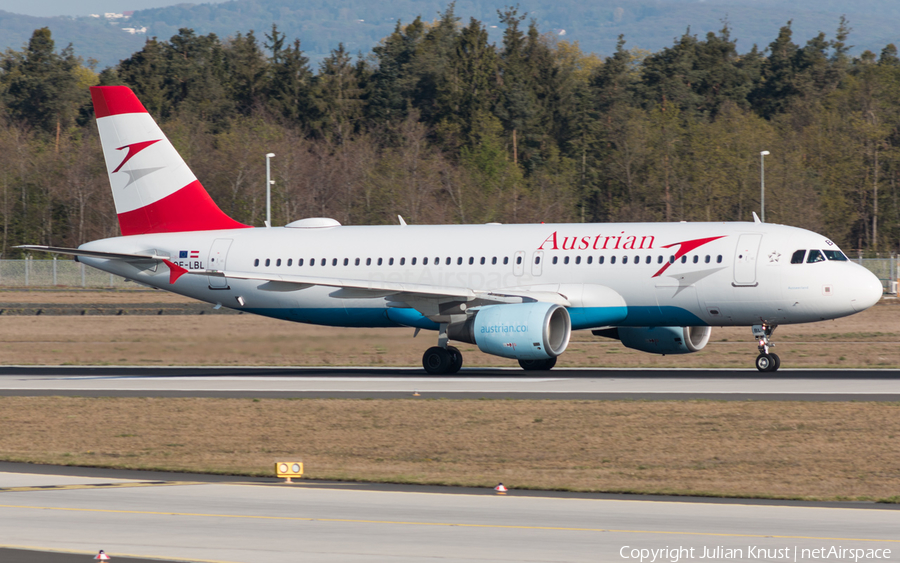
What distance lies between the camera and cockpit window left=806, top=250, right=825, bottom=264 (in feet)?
102

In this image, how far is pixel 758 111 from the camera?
11800 cm

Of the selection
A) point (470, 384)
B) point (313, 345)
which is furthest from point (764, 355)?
point (313, 345)

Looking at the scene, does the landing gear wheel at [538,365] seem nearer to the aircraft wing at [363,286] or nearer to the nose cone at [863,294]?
the aircraft wing at [363,286]

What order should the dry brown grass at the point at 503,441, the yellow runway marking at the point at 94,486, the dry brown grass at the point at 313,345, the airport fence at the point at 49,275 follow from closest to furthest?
the yellow runway marking at the point at 94,486 → the dry brown grass at the point at 503,441 → the dry brown grass at the point at 313,345 → the airport fence at the point at 49,275

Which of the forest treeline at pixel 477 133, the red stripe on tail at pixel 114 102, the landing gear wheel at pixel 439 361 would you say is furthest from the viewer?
the forest treeline at pixel 477 133

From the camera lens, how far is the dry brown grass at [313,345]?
34062 mm

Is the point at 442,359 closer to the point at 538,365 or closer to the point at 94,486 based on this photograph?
the point at 538,365

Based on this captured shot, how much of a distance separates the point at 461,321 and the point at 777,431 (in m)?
14.0

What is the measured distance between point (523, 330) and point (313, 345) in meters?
6.81

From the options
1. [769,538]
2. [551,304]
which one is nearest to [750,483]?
[769,538]

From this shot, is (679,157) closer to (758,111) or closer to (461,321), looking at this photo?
(758,111)

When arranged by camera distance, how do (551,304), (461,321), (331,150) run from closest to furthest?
(551,304) → (461,321) → (331,150)

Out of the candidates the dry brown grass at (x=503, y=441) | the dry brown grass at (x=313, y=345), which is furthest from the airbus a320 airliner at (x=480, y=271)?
the dry brown grass at (x=503, y=441)

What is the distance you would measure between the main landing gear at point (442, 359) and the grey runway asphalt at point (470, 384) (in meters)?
0.43
